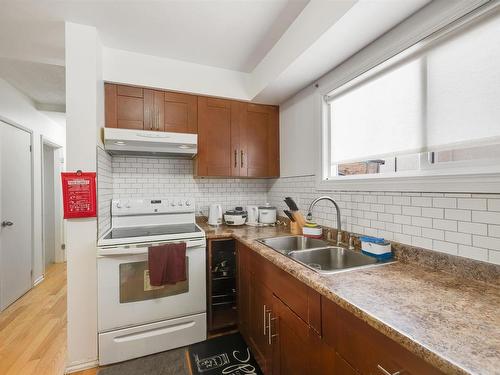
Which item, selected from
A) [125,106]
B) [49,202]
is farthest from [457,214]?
[49,202]

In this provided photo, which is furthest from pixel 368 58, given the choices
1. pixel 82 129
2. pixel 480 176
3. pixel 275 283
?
pixel 82 129

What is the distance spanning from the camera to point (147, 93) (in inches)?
84.7

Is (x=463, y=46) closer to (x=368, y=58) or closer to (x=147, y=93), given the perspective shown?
(x=368, y=58)

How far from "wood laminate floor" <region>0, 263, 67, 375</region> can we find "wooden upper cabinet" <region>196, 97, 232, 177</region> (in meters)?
1.84

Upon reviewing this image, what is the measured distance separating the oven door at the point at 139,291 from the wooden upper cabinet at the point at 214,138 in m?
0.80

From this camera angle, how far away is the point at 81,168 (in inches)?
66.2

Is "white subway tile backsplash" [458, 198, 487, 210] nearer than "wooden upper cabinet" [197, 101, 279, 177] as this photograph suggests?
Yes

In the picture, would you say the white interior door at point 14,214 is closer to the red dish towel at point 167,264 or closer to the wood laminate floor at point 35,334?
the wood laminate floor at point 35,334

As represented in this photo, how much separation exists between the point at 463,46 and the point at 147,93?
2.23 m

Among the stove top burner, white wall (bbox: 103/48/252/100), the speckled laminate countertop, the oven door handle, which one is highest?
white wall (bbox: 103/48/252/100)

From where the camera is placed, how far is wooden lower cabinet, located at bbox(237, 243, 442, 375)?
0.73 m

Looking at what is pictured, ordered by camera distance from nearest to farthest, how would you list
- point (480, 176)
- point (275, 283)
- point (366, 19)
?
point (480, 176) → point (366, 19) → point (275, 283)

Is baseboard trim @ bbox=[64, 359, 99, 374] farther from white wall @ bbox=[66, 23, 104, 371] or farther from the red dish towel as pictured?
the red dish towel

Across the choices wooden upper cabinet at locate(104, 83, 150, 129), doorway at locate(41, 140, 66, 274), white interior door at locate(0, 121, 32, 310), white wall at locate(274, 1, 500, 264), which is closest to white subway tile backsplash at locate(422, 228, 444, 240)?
white wall at locate(274, 1, 500, 264)
